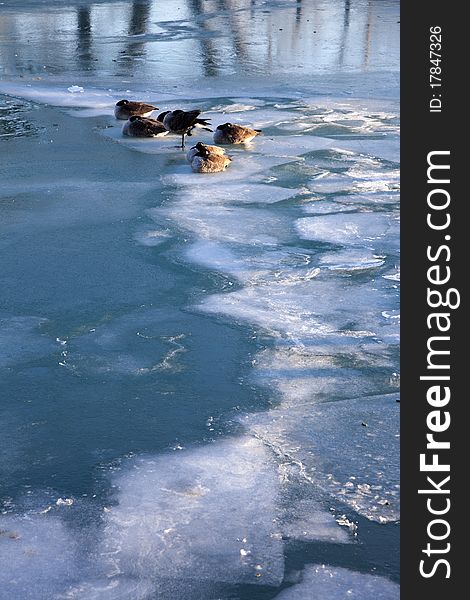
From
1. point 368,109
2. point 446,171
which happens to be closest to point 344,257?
point 446,171

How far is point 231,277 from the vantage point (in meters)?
5.63

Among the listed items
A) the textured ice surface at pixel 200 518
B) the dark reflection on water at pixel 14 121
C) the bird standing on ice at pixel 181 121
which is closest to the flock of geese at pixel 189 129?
the bird standing on ice at pixel 181 121

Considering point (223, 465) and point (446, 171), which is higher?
point (446, 171)

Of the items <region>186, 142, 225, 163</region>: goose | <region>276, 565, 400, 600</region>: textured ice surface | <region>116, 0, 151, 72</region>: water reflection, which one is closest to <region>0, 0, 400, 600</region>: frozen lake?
<region>276, 565, 400, 600</region>: textured ice surface

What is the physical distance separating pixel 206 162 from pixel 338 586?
5.09 m

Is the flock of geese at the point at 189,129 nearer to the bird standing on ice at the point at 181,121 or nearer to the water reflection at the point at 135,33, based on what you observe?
the bird standing on ice at the point at 181,121

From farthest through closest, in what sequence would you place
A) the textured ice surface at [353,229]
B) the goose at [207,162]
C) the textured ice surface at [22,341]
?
the goose at [207,162]
the textured ice surface at [353,229]
the textured ice surface at [22,341]

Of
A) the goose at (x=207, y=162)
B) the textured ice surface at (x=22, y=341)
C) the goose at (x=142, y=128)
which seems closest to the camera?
the textured ice surface at (x=22, y=341)

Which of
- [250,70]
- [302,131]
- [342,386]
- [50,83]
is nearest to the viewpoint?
[342,386]

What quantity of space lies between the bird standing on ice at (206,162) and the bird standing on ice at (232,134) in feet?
2.51

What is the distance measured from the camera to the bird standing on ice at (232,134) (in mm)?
8609

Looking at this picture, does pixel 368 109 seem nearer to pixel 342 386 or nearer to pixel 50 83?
pixel 50 83

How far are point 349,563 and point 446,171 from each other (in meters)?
1.44

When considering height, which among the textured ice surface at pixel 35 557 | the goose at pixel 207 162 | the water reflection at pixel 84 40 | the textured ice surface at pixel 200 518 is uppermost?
the water reflection at pixel 84 40
